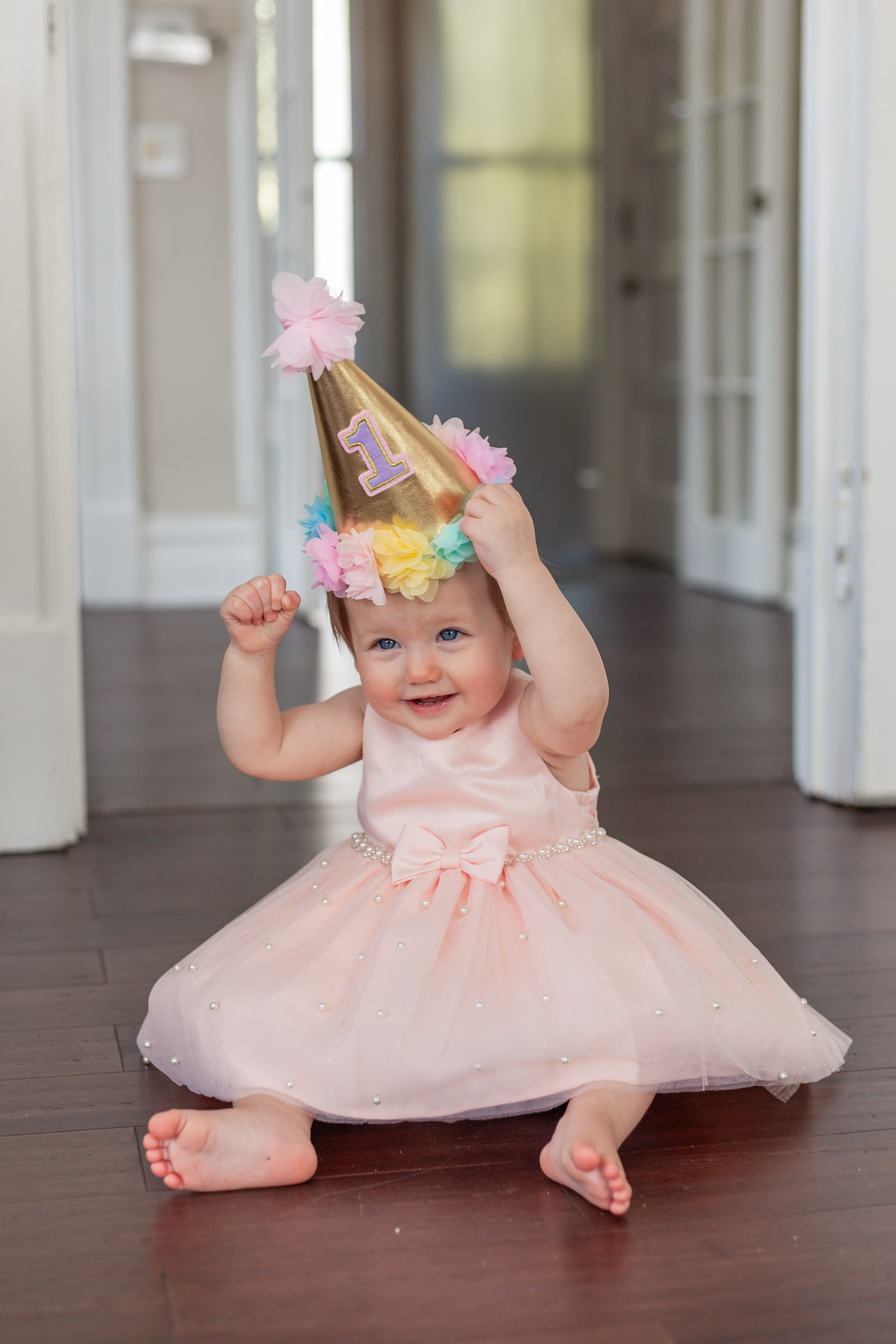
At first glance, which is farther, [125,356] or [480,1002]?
[125,356]

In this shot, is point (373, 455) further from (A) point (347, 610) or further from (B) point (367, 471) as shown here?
(A) point (347, 610)

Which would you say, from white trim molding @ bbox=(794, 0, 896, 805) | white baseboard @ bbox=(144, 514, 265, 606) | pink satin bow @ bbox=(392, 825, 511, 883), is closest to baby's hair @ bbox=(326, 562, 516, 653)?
pink satin bow @ bbox=(392, 825, 511, 883)

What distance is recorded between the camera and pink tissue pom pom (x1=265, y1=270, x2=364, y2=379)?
1.14m

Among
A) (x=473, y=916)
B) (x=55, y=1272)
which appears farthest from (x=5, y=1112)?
(x=473, y=916)

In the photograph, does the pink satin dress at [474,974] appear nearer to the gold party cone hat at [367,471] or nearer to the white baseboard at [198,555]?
the gold party cone hat at [367,471]

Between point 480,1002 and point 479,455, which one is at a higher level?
point 479,455

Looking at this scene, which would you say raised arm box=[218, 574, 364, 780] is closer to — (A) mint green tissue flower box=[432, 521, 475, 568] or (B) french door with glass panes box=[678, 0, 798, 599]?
(A) mint green tissue flower box=[432, 521, 475, 568]

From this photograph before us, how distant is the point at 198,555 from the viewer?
481 centimetres

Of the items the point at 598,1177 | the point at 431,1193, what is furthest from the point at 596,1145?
the point at 431,1193

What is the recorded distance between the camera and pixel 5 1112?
120 centimetres

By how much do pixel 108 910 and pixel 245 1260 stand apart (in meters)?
0.83

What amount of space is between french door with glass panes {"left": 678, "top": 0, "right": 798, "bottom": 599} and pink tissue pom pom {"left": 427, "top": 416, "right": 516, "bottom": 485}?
134 inches

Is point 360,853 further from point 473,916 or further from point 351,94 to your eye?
point 351,94

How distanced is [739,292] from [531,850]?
377 cm
